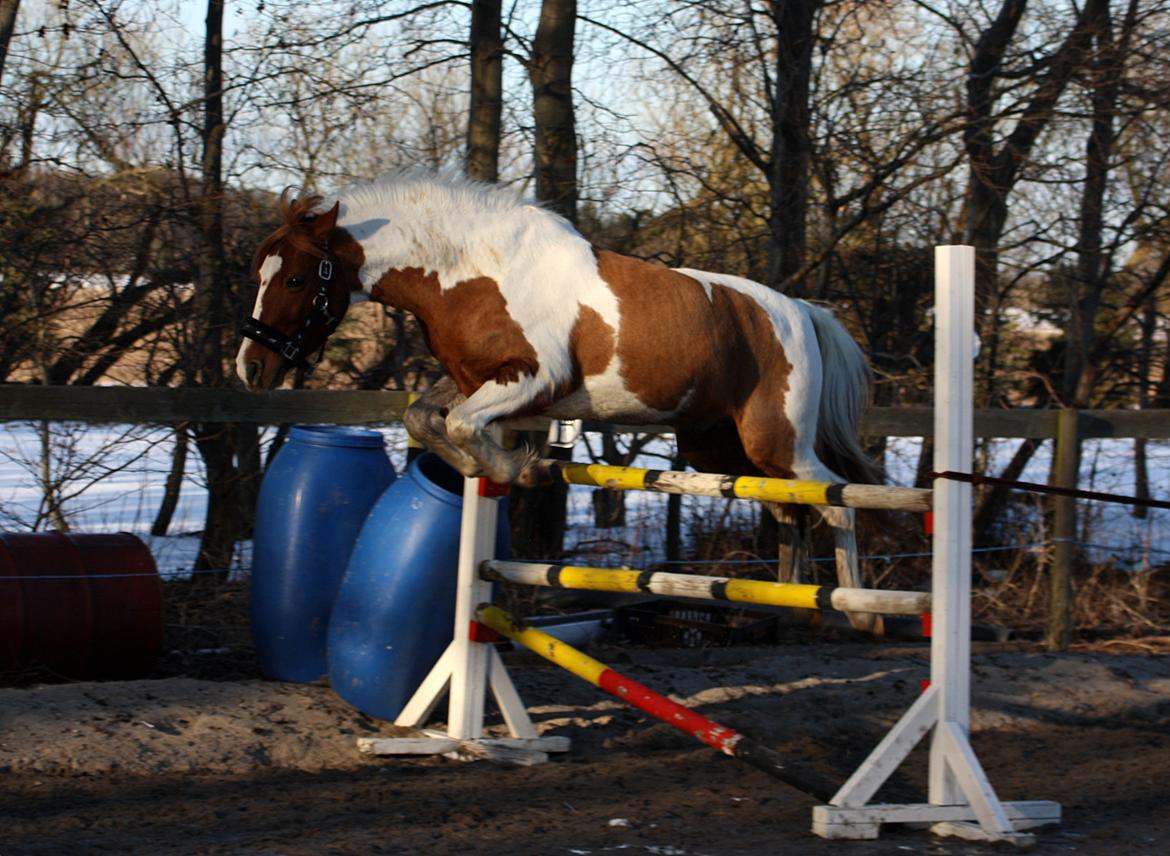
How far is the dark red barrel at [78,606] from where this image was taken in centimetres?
471

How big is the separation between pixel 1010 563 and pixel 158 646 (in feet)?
16.0

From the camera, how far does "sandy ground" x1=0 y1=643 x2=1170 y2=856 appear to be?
132 inches

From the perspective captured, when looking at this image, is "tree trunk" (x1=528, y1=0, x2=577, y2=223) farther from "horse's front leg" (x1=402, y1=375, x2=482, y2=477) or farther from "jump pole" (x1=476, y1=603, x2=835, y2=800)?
"jump pole" (x1=476, y1=603, x2=835, y2=800)

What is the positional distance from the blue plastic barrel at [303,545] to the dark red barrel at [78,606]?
0.46 m

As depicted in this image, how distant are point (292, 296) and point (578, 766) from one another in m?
1.87

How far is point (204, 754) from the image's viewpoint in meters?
4.06

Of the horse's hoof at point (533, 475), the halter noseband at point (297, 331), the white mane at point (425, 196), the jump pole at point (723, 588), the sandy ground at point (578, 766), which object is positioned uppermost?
the white mane at point (425, 196)

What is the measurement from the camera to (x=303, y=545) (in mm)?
4879

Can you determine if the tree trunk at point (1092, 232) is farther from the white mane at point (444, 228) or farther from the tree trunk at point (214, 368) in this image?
the tree trunk at point (214, 368)

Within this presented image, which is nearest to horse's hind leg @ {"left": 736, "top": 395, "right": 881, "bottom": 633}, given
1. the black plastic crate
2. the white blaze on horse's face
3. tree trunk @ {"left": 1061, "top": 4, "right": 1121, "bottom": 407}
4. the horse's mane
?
the horse's mane

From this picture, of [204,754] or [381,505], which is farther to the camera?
[381,505]

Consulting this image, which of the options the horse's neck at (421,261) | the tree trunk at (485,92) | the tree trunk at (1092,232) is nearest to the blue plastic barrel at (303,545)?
the horse's neck at (421,261)

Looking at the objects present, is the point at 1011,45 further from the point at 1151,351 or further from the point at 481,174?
the point at 481,174

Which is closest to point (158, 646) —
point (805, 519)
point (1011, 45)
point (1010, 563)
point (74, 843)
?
point (74, 843)
